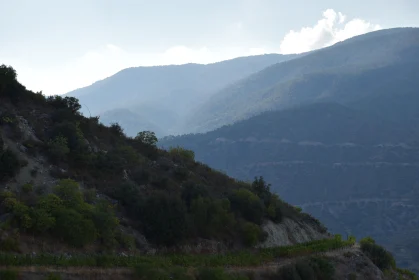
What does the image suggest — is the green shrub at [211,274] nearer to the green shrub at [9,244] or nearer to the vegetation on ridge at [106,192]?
the vegetation on ridge at [106,192]

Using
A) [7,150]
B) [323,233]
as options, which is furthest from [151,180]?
[323,233]

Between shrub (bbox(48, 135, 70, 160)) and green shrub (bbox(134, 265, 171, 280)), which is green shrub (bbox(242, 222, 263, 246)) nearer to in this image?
shrub (bbox(48, 135, 70, 160))

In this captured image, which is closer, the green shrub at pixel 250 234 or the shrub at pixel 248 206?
the green shrub at pixel 250 234

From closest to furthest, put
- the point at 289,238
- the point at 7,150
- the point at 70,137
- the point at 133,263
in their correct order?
the point at 133,263, the point at 7,150, the point at 70,137, the point at 289,238

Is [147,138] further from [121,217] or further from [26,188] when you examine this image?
[26,188]

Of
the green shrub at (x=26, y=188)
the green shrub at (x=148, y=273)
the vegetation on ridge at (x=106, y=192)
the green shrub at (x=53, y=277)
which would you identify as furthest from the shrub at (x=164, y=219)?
the green shrub at (x=53, y=277)

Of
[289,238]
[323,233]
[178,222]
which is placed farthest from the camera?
[323,233]

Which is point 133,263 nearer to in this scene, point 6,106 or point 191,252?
point 191,252

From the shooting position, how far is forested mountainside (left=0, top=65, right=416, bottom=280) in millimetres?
21984

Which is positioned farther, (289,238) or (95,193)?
(289,238)

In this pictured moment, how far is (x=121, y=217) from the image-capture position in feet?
95.8

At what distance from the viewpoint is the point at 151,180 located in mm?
34781

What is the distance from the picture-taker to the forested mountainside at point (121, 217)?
21984 mm

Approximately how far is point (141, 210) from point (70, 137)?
8.04 metres
